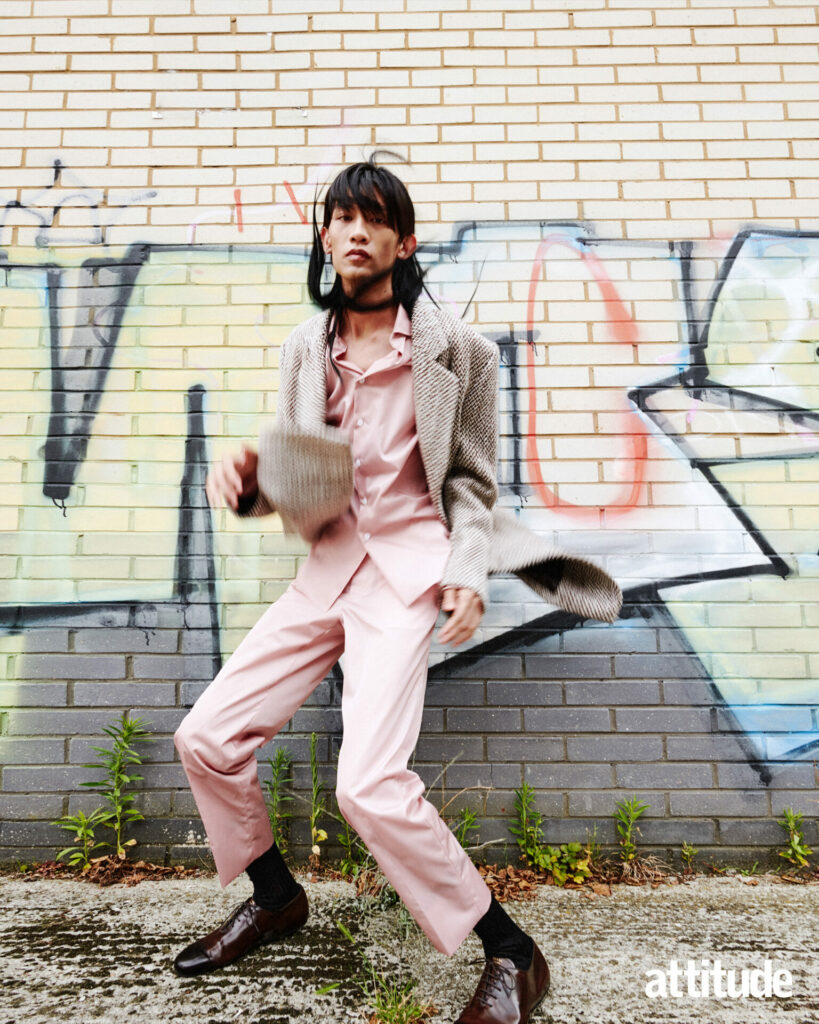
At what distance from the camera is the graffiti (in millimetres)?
2633

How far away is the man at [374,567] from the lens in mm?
1643

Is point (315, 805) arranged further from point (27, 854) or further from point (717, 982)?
point (717, 982)

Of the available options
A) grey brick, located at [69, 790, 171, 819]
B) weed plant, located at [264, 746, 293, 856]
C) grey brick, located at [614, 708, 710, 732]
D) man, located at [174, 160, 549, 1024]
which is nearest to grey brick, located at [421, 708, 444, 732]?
weed plant, located at [264, 746, 293, 856]

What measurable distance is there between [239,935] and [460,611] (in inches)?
45.2

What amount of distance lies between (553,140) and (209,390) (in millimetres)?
1740

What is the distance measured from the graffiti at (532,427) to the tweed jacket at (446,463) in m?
0.82

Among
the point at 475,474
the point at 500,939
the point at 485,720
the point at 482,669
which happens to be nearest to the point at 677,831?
the point at 485,720

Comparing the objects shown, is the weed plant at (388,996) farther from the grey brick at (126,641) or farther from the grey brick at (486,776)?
the grey brick at (126,641)

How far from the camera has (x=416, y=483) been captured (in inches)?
73.4

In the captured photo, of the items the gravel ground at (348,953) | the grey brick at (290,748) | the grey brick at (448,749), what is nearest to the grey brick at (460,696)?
the grey brick at (448,749)

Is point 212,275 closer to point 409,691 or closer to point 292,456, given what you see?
point 292,456

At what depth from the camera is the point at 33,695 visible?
262cm

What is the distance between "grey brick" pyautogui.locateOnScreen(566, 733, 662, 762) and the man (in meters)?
0.91

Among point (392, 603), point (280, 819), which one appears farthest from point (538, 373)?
point (280, 819)
